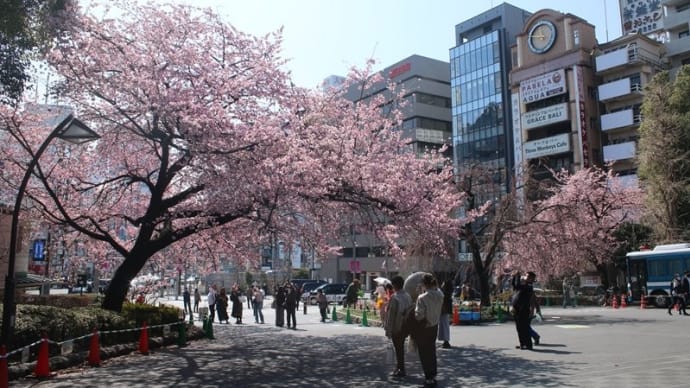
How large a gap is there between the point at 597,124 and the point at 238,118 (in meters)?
46.6

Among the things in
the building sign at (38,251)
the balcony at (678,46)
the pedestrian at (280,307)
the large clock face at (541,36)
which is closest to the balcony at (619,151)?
the balcony at (678,46)

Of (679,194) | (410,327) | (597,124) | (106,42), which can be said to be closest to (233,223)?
(106,42)

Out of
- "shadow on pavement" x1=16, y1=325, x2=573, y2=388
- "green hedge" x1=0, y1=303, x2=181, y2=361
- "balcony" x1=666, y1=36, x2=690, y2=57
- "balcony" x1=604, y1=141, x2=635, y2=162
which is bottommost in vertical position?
"shadow on pavement" x1=16, y1=325, x2=573, y2=388

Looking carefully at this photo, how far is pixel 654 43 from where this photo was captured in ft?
166

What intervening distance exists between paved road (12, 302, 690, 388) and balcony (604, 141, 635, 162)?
115 feet

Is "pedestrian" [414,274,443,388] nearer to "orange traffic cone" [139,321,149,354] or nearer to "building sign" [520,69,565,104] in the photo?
"orange traffic cone" [139,321,149,354]

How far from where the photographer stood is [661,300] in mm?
29016

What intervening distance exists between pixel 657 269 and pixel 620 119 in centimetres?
2422

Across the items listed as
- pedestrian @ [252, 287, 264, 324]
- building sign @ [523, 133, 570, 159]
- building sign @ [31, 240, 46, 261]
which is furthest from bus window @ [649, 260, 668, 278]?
building sign @ [31, 240, 46, 261]

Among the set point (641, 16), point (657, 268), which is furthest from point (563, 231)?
point (641, 16)

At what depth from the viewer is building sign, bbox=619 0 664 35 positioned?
54.4m

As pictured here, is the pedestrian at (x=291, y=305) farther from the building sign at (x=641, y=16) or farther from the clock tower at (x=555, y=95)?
the building sign at (x=641, y=16)

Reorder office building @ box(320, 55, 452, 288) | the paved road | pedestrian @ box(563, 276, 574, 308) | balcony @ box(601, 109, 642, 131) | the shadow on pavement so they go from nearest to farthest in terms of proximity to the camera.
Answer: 1. the paved road
2. the shadow on pavement
3. pedestrian @ box(563, 276, 574, 308)
4. balcony @ box(601, 109, 642, 131)
5. office building @ box(320, 55, 452, 288)

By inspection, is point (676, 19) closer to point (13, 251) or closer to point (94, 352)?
point (94, 352)
